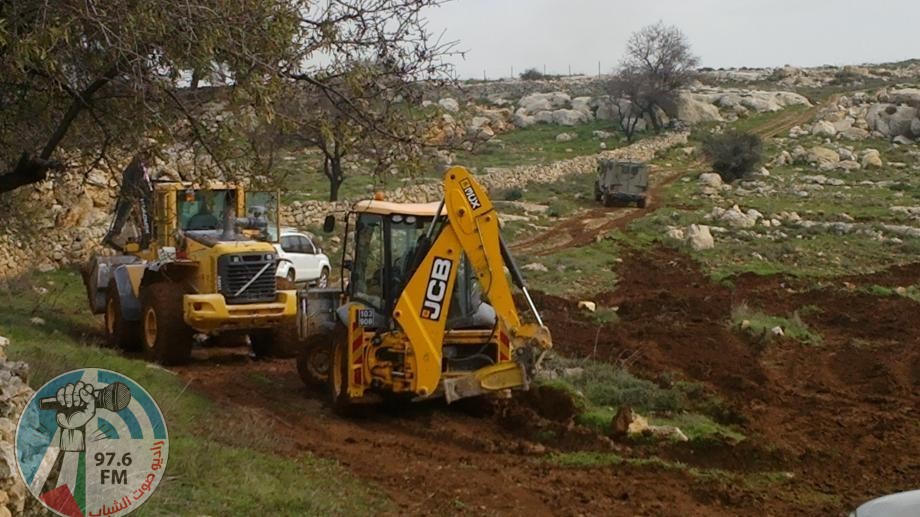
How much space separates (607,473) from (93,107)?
5351 mm

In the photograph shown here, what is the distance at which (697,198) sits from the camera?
3962 centimetres

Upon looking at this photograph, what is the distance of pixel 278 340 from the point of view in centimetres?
1469

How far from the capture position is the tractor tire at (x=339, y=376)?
36.3 feet

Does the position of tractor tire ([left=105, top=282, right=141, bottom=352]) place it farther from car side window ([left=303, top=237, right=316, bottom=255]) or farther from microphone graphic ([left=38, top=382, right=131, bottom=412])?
microphone graphic ([left=38, top=382, right=131, bottom=412])

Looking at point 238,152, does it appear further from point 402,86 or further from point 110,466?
point 110,466

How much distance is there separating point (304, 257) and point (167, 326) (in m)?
9.56

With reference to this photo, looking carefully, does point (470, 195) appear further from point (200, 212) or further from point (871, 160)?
point (871, 160)

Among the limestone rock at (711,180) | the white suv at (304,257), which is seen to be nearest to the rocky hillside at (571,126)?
the white suv at (304,257)

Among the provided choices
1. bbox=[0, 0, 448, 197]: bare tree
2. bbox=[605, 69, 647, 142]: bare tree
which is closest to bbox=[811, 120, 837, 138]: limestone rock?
bbox=[605, 69, 647, 142]: bare tree

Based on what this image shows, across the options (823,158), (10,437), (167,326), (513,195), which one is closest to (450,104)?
(823,158)

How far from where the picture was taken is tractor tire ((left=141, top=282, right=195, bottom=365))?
1362cm

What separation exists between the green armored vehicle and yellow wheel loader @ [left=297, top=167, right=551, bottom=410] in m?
28.0

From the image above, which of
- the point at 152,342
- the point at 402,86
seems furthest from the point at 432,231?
the point at 152,342

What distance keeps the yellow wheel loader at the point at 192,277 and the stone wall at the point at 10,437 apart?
6.29 meters
